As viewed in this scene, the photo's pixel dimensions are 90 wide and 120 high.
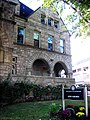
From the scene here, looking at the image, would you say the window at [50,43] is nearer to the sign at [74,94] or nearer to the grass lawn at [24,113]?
the grass lawn at [24,113]

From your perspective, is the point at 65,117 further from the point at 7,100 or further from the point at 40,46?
the point at 40,46

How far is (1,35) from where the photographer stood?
11.9 meters

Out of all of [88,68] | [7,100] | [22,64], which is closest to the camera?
[7,100]

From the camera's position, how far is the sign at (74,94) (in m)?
8.16

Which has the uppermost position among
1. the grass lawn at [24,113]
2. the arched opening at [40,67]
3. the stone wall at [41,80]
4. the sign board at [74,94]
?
the arched opening at [40,67]

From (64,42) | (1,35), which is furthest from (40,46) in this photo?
(1,35)

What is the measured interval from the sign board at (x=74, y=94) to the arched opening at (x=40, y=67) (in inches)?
550

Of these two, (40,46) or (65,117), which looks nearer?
(65,117)

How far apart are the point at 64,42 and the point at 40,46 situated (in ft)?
15.9

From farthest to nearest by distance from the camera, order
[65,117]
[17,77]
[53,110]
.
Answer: [17,77] → [53,110] → [65,117]

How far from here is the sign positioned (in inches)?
321

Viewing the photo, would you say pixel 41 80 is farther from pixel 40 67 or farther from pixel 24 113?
pixel 24 113

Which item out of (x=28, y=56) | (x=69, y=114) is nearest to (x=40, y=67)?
(x=28, y=56)

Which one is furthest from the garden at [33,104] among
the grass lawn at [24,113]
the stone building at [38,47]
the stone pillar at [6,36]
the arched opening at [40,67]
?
the arched opening at [40,67]
